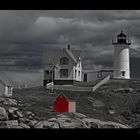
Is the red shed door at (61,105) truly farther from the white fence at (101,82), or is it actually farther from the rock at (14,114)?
the white fence at (101,82)

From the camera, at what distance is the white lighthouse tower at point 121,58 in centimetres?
4200

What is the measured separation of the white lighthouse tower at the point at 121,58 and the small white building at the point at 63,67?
4.58 metres

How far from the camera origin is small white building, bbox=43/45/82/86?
129ft

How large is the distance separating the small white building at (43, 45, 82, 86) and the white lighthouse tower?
15.0ft

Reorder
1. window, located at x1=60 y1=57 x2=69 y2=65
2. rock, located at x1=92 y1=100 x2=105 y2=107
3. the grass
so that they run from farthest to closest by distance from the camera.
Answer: window, located at x1=60 y1=57 x2=69 y2=65
rock, located at x1=92 y1=100 x2=105 y2=107
the grass

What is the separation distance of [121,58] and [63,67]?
776 centimetres

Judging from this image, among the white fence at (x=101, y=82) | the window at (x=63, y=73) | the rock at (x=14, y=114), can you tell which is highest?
the window at (x=63, y=73)

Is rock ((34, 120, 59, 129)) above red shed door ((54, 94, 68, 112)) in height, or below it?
below

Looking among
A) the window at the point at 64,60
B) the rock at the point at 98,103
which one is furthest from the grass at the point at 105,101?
the window at the point at 64,60

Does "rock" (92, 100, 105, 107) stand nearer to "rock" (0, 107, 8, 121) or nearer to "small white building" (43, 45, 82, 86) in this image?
"small white building" (43, 45, 82, 86)

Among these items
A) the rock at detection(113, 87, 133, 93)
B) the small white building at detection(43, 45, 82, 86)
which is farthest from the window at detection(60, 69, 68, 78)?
the rock at detection(113, 87, 133, 93)

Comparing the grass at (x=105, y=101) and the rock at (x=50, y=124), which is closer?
the rock at (x=50, y=124)
